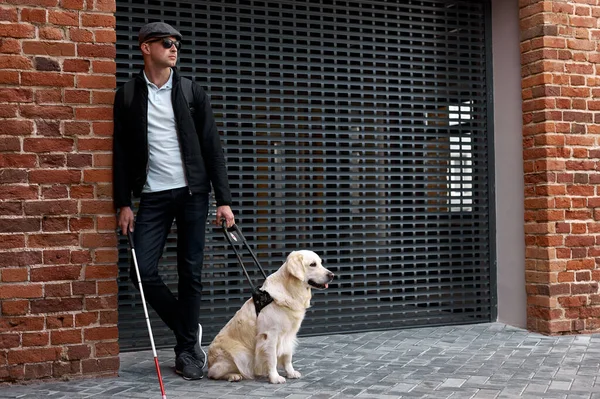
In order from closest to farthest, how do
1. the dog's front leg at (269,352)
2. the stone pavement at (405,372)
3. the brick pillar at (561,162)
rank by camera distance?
the stone pavement at (405,372), the dog's front leg at (269,352), the brick pillar at (561,162)

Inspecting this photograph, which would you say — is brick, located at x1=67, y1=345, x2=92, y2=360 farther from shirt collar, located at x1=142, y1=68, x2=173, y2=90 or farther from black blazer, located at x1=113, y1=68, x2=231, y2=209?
shirt collar, located at x1=142, y1=68, x2=173, y2=90

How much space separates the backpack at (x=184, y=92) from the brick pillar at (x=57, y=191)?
14 centimetres

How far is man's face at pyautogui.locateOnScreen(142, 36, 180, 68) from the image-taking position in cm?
573

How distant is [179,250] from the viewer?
6.05 metres

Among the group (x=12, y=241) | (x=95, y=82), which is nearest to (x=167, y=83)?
(x=95, y=82)

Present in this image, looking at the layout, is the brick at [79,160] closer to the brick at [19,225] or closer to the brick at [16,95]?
the brick at [19,225]

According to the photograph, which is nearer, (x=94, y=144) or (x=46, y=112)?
(x=46, y=112)

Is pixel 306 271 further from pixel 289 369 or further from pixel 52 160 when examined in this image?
pixel 52 160

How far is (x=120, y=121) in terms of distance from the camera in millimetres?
5887

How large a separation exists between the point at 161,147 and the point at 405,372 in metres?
2.42

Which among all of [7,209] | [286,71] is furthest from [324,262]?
[7,209]

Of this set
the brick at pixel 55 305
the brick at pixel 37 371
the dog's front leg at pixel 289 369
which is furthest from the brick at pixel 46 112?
the dog's front leg at pixel 289 369

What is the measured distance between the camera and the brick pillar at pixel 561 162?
25.0 feet

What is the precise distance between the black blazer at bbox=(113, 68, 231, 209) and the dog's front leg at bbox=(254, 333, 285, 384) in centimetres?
106
